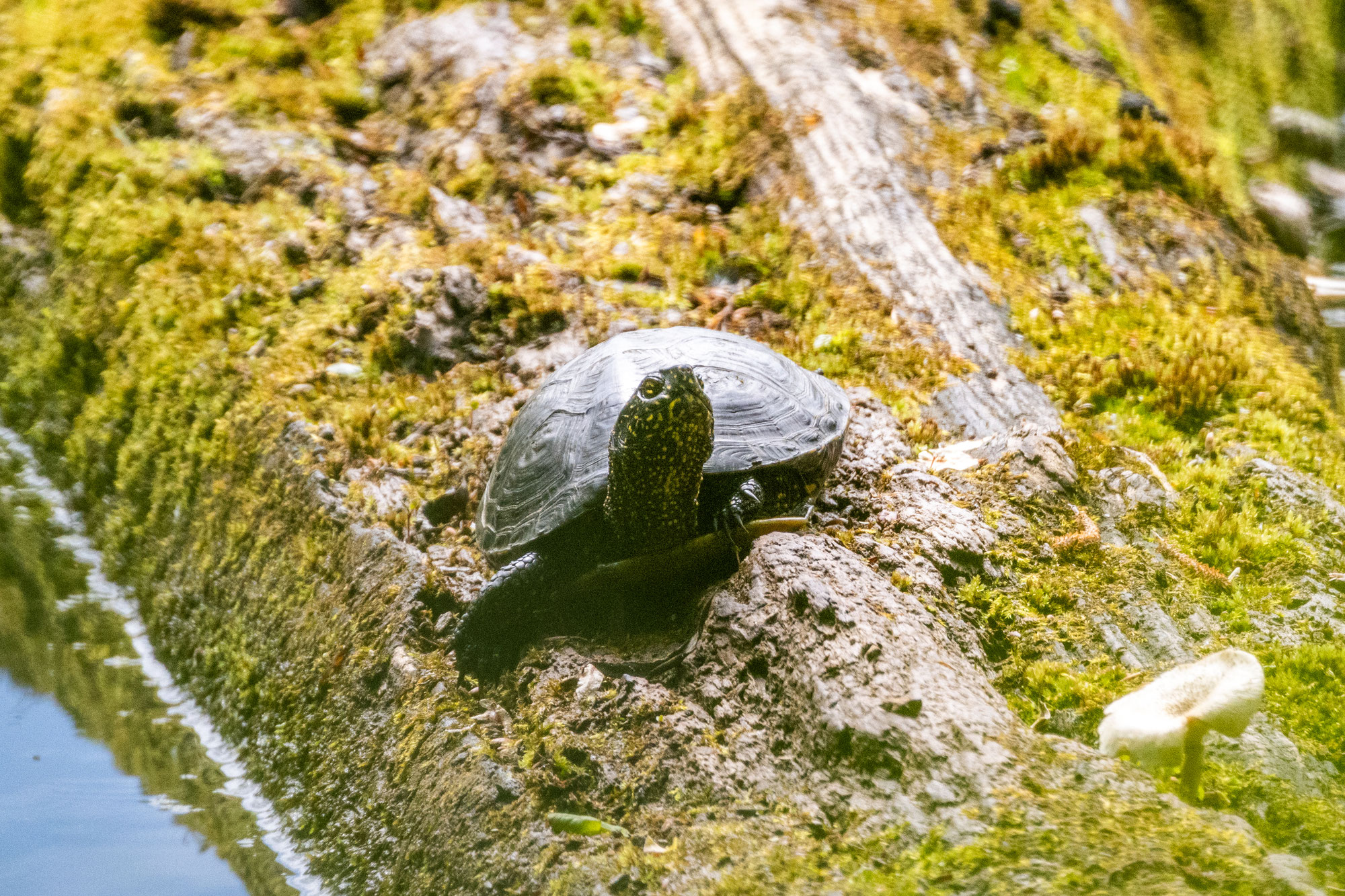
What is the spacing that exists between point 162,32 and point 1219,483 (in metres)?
8.34

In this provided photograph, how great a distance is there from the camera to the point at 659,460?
274cm

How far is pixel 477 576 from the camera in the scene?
351 cm

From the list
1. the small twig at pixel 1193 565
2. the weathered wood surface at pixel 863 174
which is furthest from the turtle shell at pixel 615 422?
the small twig at pixel 1193 565

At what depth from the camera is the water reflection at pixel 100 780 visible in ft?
10.2

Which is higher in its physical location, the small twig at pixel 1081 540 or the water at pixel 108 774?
the small twig at pixel 1081 540

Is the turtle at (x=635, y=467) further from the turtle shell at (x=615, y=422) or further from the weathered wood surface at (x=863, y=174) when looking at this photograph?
the weathered wood surface at (x=863, y=174)

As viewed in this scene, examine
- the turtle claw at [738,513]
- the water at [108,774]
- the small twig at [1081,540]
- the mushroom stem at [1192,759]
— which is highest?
the turtle claw at [738,513]

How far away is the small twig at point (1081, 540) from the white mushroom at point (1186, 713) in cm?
106

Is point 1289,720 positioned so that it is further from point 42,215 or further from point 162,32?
point 162,32

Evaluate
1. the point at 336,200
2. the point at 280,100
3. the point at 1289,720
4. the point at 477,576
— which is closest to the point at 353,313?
the point at 336,200

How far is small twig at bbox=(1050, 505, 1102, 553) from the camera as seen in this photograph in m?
3.12

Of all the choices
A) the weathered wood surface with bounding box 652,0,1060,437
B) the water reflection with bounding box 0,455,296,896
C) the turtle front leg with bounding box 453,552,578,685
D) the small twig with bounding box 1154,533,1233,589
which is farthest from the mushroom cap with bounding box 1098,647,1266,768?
the water reflection with bounding box 0,455,296,896

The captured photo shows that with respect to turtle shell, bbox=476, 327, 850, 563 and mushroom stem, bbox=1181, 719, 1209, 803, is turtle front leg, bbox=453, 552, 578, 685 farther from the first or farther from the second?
mushroom stem, bbox=1181, 719, 1209, 803

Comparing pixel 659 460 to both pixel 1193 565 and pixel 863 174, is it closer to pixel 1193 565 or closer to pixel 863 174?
pixel 1193 565
